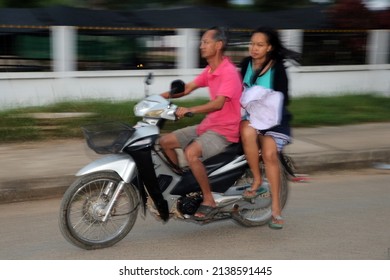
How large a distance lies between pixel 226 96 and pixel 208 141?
39 centimetres

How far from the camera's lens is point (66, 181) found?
568 cm

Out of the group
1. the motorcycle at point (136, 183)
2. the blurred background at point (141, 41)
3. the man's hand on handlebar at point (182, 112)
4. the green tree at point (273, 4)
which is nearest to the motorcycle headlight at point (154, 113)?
the motorcycle at point (136, 183)

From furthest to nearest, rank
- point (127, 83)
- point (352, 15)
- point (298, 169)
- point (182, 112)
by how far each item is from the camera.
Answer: point (352, 15) < point (127, 83) < point (298, 169) < point (182, 112)

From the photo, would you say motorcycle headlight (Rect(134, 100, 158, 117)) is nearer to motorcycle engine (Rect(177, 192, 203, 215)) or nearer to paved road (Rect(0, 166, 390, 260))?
motorcycle engine (Rect(177, 192, 203, 215))

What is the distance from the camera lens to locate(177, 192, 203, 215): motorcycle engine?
416 cm

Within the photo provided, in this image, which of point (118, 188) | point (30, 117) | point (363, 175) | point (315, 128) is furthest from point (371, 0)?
point (118, 188)

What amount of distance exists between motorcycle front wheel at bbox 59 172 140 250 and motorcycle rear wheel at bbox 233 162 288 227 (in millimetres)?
962

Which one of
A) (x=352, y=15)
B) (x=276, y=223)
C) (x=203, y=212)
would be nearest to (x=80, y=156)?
(x=203, y=212)

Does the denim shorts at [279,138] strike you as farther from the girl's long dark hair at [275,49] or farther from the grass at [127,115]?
the grass at [127,115]

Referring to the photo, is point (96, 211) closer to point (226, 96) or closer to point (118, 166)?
point (118, 166)

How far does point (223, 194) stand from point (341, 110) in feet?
18.8

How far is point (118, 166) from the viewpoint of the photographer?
3.90m

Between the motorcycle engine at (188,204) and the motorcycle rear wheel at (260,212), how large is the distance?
0.48 metres

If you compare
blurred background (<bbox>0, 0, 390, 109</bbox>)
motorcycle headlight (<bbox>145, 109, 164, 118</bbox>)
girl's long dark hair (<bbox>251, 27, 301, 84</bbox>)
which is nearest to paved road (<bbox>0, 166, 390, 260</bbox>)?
motorcycle headlight (<bbox>145, 109, 164, 118</bbox>)
